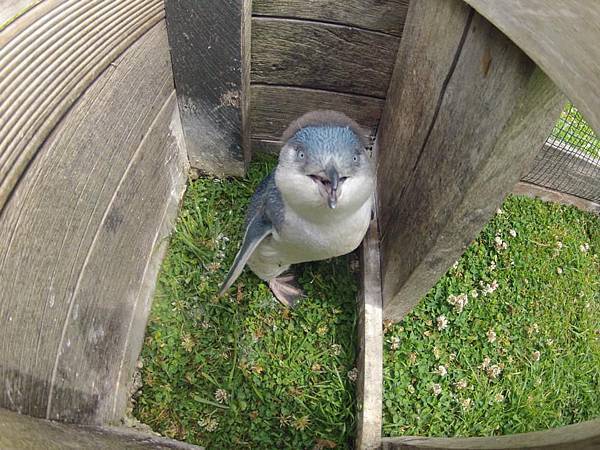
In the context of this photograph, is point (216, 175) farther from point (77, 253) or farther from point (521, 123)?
point (521, 123)

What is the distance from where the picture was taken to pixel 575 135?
101 inches

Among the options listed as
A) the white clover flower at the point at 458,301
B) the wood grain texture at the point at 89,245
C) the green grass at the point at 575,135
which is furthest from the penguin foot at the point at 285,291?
the green grass at the point at 575,135

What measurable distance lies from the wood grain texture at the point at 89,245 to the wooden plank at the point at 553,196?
201 centimetres

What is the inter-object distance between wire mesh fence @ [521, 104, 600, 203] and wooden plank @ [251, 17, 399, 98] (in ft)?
3.37

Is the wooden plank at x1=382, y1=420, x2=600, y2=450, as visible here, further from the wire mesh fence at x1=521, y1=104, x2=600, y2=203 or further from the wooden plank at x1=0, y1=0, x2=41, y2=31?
the wire mesh fence at x1=521, y1=104, x2=600, y2=203

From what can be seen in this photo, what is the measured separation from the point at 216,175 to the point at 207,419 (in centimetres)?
128

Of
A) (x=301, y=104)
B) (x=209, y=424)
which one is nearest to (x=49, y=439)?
(x=209, y=424)

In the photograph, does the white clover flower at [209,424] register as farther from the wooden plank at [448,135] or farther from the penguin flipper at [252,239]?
the wooden plank at [448,135]

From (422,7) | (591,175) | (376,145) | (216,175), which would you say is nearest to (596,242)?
(591,175)

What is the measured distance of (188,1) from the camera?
1.78 meters

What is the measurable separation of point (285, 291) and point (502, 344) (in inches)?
43.4

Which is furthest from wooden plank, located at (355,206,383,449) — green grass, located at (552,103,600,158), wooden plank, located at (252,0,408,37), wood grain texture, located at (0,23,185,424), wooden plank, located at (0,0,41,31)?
wooden plank, located at (0,0,41,31)

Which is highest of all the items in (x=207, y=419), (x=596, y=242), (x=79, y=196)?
(x=596, y=242)

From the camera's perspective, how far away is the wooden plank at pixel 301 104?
2.38 meters
